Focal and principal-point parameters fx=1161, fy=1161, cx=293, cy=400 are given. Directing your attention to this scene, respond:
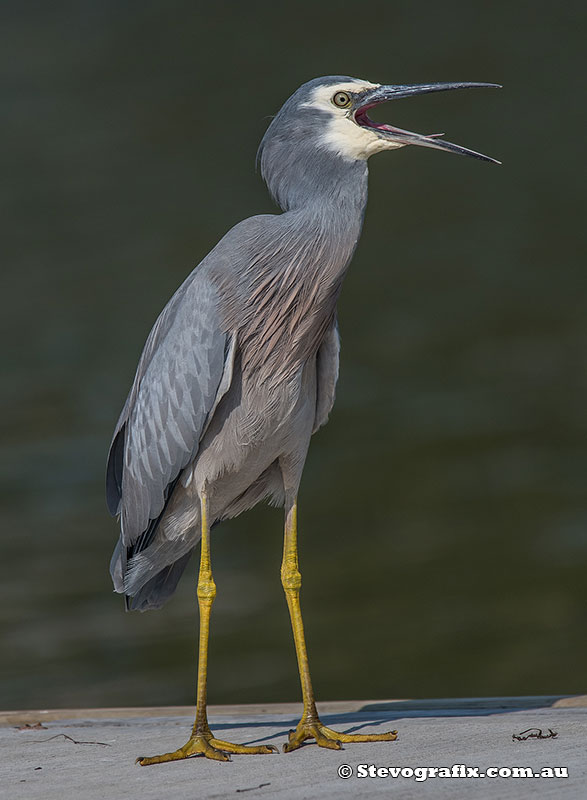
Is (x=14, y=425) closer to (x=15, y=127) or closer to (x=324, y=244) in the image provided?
(x=15, y=127)

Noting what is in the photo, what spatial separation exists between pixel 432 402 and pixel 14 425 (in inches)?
132

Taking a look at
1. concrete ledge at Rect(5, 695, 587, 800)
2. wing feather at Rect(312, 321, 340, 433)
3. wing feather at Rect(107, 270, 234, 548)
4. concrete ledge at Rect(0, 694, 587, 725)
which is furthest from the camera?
concrete ledge at Rect(0, 694, 587, 725)

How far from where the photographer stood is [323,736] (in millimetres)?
2422

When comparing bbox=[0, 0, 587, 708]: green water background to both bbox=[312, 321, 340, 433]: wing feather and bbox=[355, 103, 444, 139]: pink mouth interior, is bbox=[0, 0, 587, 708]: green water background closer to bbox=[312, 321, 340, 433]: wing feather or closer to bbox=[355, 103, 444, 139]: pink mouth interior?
bbox=[312, 321, 340, 433]: wing feather

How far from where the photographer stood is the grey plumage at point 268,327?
2.50 metres

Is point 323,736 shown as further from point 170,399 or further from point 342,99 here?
point 342,99

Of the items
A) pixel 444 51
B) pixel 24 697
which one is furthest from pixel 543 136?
pixel 24 697

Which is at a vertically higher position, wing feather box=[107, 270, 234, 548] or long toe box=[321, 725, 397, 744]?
wing feather box=[107, 270, 234, 548]

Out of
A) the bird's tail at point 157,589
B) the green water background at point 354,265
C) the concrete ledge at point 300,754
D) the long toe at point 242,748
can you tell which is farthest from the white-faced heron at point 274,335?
the green water background at point 354,265

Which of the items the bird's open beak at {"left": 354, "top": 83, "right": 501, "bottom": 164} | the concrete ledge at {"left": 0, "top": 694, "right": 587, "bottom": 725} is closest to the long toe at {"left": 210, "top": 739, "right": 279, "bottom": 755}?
the concrete ledge at {"left": 0, "top": 694, "right": 587, "bottom": 725}

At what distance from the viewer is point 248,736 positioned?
2.56m

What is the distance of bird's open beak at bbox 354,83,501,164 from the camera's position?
242 cm

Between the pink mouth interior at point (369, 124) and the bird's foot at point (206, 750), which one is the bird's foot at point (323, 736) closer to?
the bird's foot at point (206, 750)

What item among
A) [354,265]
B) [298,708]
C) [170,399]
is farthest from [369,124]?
[354,265]
